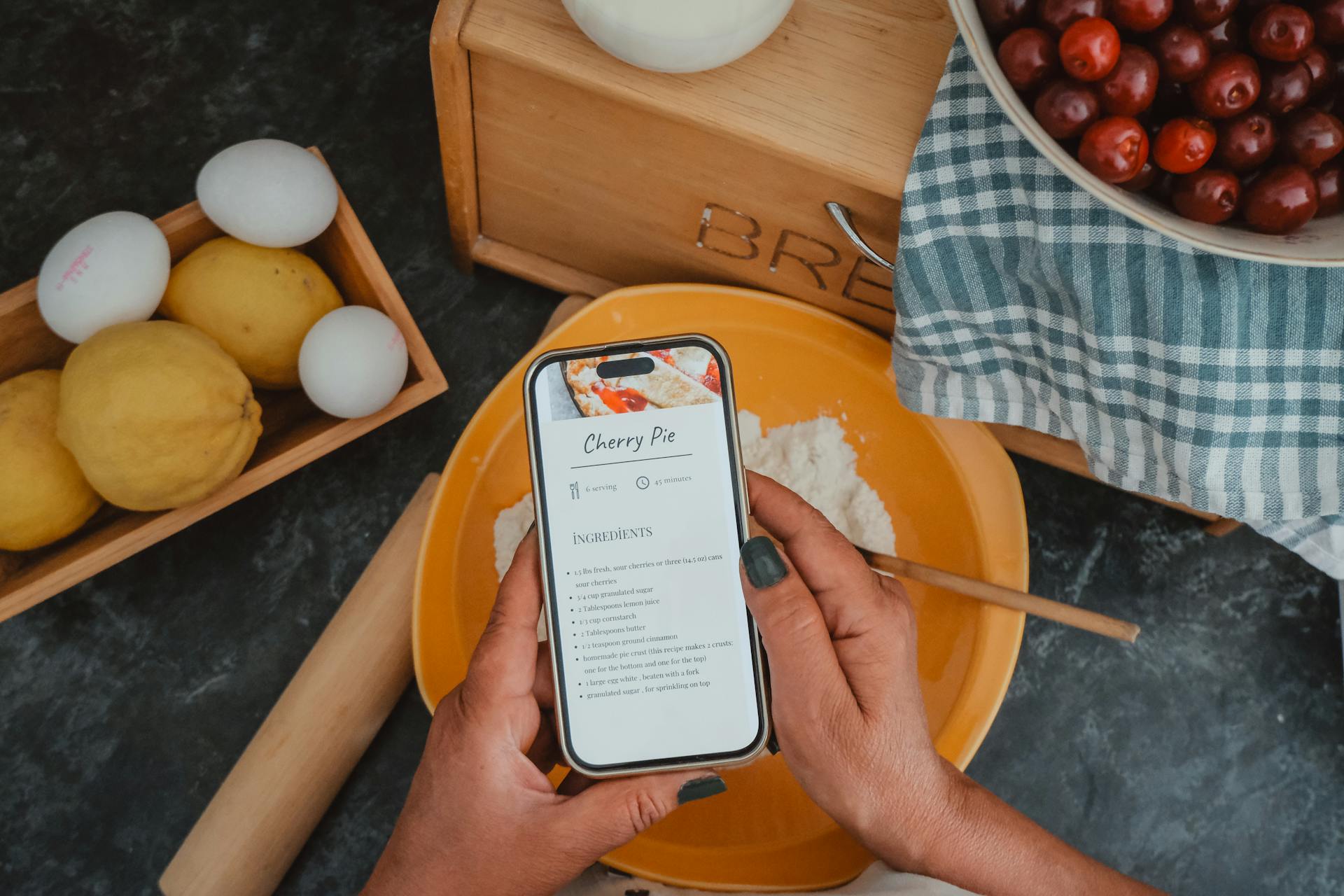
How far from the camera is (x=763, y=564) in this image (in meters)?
0.47

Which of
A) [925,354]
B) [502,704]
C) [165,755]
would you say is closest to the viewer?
[502,704]

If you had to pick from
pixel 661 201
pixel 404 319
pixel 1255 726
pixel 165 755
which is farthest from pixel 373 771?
pixel 1255 726

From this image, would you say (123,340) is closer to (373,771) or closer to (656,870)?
(373,771)

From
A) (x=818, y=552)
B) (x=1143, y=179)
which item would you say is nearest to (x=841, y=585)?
(x=818, y=552)

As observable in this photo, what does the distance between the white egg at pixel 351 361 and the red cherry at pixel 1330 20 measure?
565 mm

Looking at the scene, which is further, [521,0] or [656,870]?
[656,870]

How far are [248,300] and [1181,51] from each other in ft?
1.94

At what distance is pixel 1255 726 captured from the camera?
2.57 ft

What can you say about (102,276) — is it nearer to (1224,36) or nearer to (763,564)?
(763,564)

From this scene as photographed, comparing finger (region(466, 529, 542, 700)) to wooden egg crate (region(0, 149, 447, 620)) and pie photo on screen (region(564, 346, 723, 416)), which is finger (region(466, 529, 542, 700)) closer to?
pie photo on screen (region(564, 346, 723, 416))

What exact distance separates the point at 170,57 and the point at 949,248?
0.72 m

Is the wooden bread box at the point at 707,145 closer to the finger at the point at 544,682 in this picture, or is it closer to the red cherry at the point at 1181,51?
the red cherry at the point at 1181,51

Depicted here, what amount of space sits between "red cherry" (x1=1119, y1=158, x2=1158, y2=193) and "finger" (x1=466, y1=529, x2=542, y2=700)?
1.19 ft

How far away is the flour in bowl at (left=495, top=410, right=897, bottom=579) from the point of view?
665mm
